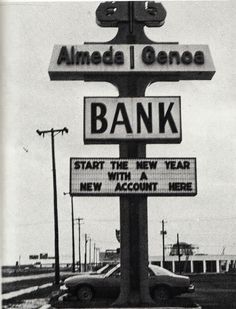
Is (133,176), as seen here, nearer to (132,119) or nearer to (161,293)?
(132,119)

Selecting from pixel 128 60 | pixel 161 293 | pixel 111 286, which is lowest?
pixel 161 293

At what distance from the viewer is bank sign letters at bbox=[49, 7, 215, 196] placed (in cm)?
1435

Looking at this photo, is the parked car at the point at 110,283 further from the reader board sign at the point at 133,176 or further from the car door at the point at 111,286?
the reader board sign at the point at 133,176

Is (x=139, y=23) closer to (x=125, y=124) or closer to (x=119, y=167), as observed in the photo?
(x=125, y=124)

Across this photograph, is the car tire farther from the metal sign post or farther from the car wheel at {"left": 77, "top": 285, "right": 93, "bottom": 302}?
the metal sign post

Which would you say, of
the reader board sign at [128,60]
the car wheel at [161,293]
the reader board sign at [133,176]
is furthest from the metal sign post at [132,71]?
the car wheel at [161,293]

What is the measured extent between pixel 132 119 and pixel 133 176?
145cm

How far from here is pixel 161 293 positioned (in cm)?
1628

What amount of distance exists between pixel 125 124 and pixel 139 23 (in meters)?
2.70

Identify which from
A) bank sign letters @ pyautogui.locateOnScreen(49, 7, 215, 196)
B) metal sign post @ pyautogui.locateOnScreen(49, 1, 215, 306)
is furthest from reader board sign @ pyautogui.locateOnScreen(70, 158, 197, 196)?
metal sign post @ pyautogui.locateOnScreen(49, 1, 215, 306)

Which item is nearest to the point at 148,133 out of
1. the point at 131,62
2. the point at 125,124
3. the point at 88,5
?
the point at 125,124

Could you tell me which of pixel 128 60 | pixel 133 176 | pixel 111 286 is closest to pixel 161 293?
pixel 111 286

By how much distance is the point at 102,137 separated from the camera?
1452 centimetres

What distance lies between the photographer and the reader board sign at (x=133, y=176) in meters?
14.3
